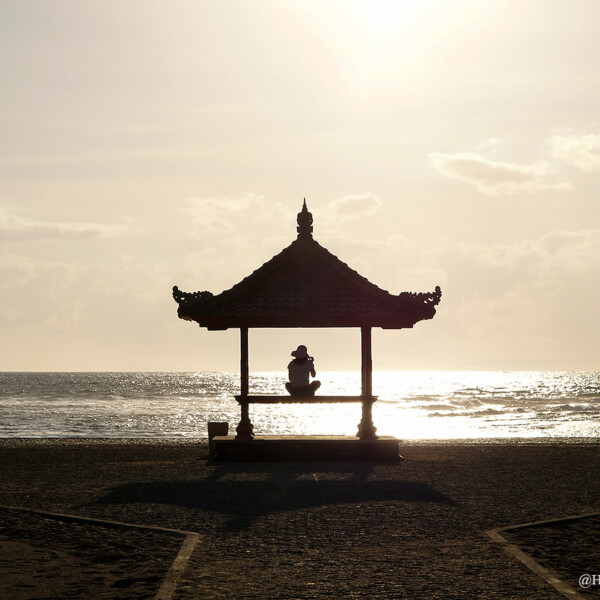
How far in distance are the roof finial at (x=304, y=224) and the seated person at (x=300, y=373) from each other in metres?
2.72

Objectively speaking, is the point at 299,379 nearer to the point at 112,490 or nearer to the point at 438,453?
the point at 438,453

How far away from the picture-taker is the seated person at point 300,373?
2167 cm

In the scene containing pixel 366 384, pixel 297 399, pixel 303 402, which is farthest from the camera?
pixel 366 384

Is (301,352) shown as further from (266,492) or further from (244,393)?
(266,492)

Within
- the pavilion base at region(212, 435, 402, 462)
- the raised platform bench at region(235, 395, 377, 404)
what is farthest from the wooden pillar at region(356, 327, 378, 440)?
the pavilion base at region(212, 435, 402, 462)

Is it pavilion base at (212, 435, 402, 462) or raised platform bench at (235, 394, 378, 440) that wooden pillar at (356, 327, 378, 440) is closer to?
raised platform bench at (235, 394, 378, 440)

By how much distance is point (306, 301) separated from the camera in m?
21.3

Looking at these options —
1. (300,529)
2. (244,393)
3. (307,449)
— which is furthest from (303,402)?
(300,529)

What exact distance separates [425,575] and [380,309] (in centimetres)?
1246

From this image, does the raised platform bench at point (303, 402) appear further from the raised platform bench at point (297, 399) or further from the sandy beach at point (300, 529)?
the sandy beach at point (300, 529)

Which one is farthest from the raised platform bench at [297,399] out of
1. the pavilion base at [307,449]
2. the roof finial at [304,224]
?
the roof finial at [304,224]

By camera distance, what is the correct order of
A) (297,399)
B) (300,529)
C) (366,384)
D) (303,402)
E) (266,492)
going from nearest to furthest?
(300,529)
(266,492)
(297,399)
(303,402)
(366,384)

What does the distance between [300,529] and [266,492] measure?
378 centimetres

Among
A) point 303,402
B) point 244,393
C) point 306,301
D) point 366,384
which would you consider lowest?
point 303,402
